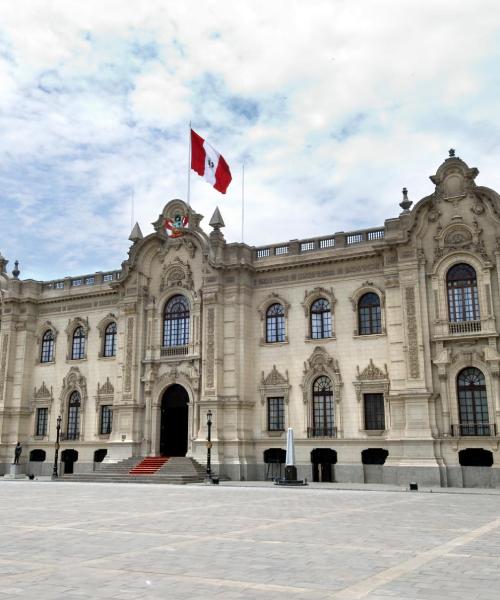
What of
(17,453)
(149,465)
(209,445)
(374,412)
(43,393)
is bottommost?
(149,465)

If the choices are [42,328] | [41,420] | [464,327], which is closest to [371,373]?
[464,327]

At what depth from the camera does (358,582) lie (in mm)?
9320

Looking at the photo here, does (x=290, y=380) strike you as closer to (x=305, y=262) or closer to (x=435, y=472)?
(x=305, y=262)

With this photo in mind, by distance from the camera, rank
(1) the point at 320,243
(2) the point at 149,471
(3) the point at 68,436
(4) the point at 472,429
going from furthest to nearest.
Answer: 1. (3) the point at 68,436
2. (1) the point at 320,243
3. (2) the point at 149,471
4. (4) the point at 472,429

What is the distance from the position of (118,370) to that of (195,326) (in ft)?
19.5

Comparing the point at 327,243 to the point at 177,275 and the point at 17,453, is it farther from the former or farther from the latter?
the point at 17,453

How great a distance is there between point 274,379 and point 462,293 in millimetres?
11264

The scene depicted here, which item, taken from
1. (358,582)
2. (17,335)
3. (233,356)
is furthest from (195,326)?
(358,582)

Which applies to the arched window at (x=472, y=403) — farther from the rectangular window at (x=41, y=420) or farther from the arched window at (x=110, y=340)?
the rectangular window at (x=41, y=420)

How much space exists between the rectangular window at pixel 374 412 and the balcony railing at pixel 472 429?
396 centimetres

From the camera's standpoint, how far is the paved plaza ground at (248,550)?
885cm

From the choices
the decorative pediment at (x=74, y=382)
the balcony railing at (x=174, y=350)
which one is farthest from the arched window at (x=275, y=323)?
the decorative pediment at (x=74, y=382)

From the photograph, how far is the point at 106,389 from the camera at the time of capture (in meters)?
43.1

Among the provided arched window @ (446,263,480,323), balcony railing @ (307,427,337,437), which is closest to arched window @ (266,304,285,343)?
balcony railing @ (307,427,337,437)
